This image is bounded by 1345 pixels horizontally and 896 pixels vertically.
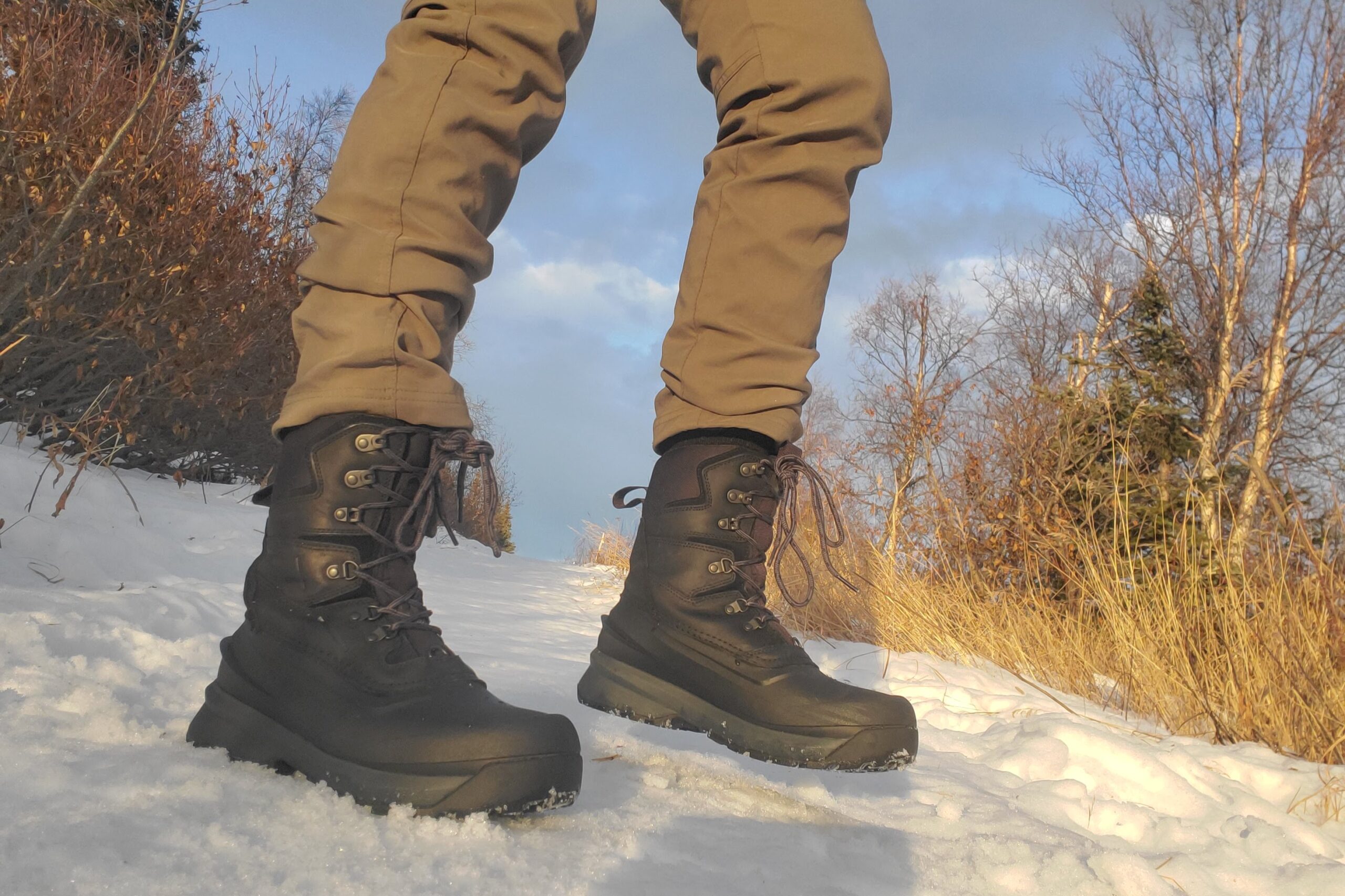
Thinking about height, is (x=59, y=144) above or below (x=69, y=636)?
above

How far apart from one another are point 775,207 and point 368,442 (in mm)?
566

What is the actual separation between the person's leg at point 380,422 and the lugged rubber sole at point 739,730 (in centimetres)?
Answer: 26

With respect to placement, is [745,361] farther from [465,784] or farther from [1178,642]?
[1178,642]

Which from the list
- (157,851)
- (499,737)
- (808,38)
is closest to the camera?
(157,851)

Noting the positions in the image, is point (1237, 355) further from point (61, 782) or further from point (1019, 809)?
point (61, 782)

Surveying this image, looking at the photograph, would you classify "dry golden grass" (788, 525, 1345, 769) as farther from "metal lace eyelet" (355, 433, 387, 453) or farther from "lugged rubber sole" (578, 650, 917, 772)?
"metal lace eyelet" (355, 433, 387, 453)

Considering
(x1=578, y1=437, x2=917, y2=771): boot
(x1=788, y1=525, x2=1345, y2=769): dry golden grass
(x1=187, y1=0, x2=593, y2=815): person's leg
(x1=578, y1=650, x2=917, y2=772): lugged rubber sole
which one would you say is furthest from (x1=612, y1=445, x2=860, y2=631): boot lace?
(x1=788, y1=525, x2=1345, y2=769): dry golden grass

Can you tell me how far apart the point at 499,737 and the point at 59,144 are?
3996mm

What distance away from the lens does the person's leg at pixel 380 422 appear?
0.82 m

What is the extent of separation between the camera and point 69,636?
123 centimetres

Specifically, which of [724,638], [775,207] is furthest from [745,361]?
[724,638]

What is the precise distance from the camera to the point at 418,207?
889 mm

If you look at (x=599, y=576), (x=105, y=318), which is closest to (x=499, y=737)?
(x=105, y=318)

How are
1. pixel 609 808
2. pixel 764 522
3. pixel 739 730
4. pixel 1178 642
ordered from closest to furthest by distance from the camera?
pixel 609 808
pixel 739 730
pixel 764 522
pixel 1178 642
